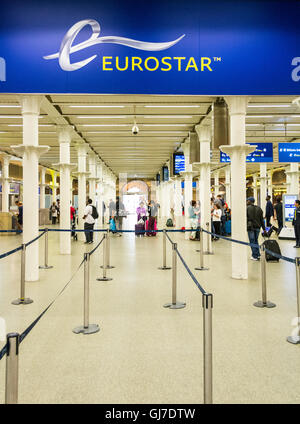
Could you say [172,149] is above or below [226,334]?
above

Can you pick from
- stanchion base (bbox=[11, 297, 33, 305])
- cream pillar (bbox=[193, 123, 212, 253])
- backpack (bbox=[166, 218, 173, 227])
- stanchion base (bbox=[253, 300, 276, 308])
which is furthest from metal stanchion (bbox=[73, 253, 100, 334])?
backpack (bbox=[166, 218, 173, 227])

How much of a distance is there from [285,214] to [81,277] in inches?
A: 451

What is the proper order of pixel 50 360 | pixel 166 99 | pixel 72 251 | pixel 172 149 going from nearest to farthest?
1. pixel 50 360
2. pixel 166 99
3. pixel 72 251
4. pixel 172 149

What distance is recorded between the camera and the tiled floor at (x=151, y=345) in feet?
9.11

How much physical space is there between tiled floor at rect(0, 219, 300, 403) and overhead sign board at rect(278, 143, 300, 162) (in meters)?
8.28

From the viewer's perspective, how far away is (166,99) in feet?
30.9

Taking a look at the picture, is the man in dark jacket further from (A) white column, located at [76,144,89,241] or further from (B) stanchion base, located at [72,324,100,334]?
(A) white column, located at [76,144,89,241]

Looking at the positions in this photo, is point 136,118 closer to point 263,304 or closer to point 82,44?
point 82,44

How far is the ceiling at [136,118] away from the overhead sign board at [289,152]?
2.66 ft

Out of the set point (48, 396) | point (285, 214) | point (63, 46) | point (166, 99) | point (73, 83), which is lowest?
point (48, 396)

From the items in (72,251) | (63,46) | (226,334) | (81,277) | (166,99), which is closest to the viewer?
(226,334)

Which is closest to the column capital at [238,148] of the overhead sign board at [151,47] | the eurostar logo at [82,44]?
the overhead sign board at [151,47]

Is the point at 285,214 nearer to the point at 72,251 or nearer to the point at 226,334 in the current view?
the point at 72,251

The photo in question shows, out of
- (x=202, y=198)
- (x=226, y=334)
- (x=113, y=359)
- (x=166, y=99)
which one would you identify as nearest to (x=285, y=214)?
(x=202, y=198)
